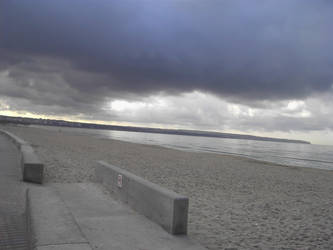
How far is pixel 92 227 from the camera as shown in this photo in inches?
171

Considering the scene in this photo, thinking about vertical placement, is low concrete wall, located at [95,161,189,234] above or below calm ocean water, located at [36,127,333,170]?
above

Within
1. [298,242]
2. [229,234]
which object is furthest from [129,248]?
[298,242]

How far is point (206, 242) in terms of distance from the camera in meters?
4.71

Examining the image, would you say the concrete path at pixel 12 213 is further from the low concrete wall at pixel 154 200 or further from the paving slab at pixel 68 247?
the low concrete wall at pixel 154 200

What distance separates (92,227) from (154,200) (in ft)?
3.38

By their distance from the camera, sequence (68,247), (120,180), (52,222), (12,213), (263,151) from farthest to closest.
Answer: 1. (263,151)
2. (120,180)
3. (12,213)
4. (52,222)
5. (68,247)

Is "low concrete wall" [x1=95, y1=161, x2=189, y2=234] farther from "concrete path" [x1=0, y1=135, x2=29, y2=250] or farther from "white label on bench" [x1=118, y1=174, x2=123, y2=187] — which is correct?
"concrete path" [x1=0, y1=135, x2=29, y2=250]

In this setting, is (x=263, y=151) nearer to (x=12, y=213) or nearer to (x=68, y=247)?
(x=12, y=213)

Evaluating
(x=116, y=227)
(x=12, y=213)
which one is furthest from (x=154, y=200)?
(x=12, y=213)

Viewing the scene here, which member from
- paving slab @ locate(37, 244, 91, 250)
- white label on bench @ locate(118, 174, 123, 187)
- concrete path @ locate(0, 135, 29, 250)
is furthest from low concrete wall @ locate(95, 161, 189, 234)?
concrete path @ locate(0, 135, 29, 250)

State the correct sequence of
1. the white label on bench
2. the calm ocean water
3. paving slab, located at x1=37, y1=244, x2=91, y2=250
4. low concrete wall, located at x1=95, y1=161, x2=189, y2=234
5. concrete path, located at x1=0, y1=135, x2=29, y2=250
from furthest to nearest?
1. the calm ocean water
2. the white label on bench
3. low concrete wall, located at x1=95, y1=161, x2=189, y2=234
4. concrete path, located at x1=0, y1=135, x2=29, y2=250
5. paving slab, located at x1=37, y1=244, x2=91, y2=250

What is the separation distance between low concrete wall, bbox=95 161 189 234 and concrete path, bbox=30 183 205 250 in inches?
4.8

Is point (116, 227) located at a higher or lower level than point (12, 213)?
higher

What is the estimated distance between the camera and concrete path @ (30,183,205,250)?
146 inches
